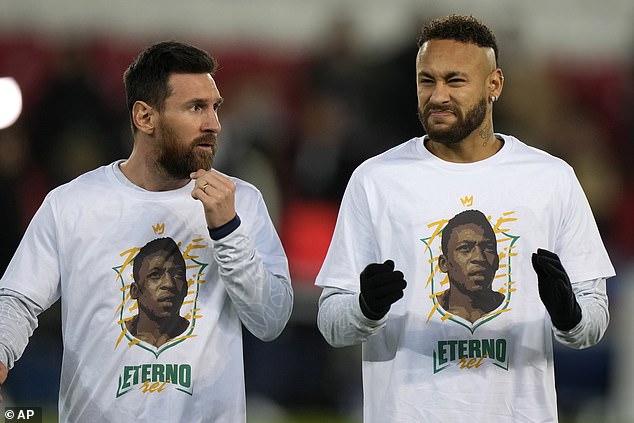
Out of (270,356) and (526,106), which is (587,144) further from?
(270,356)

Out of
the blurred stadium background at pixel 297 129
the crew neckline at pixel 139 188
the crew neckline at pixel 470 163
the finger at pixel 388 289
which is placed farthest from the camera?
the blurred stadium background at pixel 297 129

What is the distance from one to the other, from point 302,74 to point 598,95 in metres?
3.00

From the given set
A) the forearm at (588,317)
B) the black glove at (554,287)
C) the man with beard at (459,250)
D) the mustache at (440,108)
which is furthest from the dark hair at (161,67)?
the forearm at (588,317)

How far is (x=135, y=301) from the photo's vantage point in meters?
5.04

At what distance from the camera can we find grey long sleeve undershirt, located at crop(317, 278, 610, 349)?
4695 millimetres

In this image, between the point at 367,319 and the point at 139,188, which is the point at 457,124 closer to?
the point at 367,319

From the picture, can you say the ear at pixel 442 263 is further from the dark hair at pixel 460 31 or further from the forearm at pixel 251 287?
the dark hair at pixel 460 31

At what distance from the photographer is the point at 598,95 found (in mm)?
13250

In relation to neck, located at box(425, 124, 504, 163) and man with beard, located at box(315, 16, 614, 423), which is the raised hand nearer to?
man with beard, located at box(315, 16, 614, 423)

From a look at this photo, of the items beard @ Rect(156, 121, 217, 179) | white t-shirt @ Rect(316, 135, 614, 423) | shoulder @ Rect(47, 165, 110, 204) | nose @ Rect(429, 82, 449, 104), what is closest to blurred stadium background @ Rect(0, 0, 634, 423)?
shoulder @ Rect(47, 165, 110, 204)

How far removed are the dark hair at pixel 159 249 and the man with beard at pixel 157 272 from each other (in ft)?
0.04

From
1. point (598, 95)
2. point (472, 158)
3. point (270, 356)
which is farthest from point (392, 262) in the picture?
point (598, 95)

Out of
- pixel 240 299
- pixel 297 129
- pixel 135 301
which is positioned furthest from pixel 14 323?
pixel 297 129

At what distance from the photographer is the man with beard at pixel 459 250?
15.8ft
